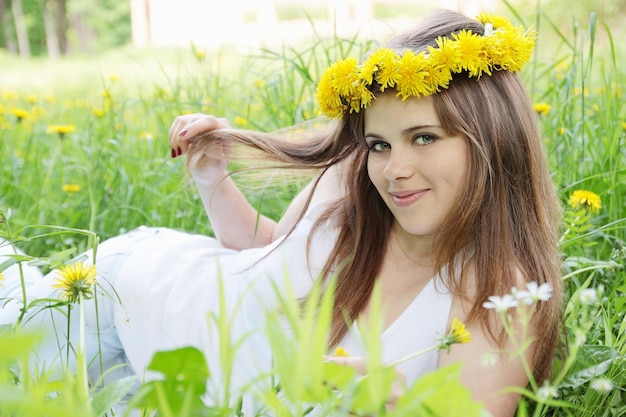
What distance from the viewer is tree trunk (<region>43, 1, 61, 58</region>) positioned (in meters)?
19.8

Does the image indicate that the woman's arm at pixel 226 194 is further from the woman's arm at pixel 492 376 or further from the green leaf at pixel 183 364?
the green leaf at pixel 183 364

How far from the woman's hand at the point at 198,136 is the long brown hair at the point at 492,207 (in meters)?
0.41

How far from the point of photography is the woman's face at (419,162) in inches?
63.6

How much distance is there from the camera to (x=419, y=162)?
1612 millimetres

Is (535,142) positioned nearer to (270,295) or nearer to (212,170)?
(270,295)

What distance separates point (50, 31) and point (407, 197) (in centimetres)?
2045

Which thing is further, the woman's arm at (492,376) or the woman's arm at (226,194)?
the woman's arm at (226,194)

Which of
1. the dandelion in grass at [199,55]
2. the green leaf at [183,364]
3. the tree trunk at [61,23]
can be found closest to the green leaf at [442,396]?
the green leaf at [183,364]

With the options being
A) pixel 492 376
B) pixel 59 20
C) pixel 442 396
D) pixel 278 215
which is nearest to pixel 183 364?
pixel 442 396

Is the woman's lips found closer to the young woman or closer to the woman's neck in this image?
the young woman

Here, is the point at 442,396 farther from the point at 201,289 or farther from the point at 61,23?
the point at 61,23

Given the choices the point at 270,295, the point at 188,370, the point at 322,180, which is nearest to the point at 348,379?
the point at 188,370

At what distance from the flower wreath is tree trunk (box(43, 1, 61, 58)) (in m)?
14.7

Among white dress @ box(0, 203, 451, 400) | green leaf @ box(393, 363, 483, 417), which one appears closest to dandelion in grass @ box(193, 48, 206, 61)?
white dress @ box(0, 203, 451, 400)
